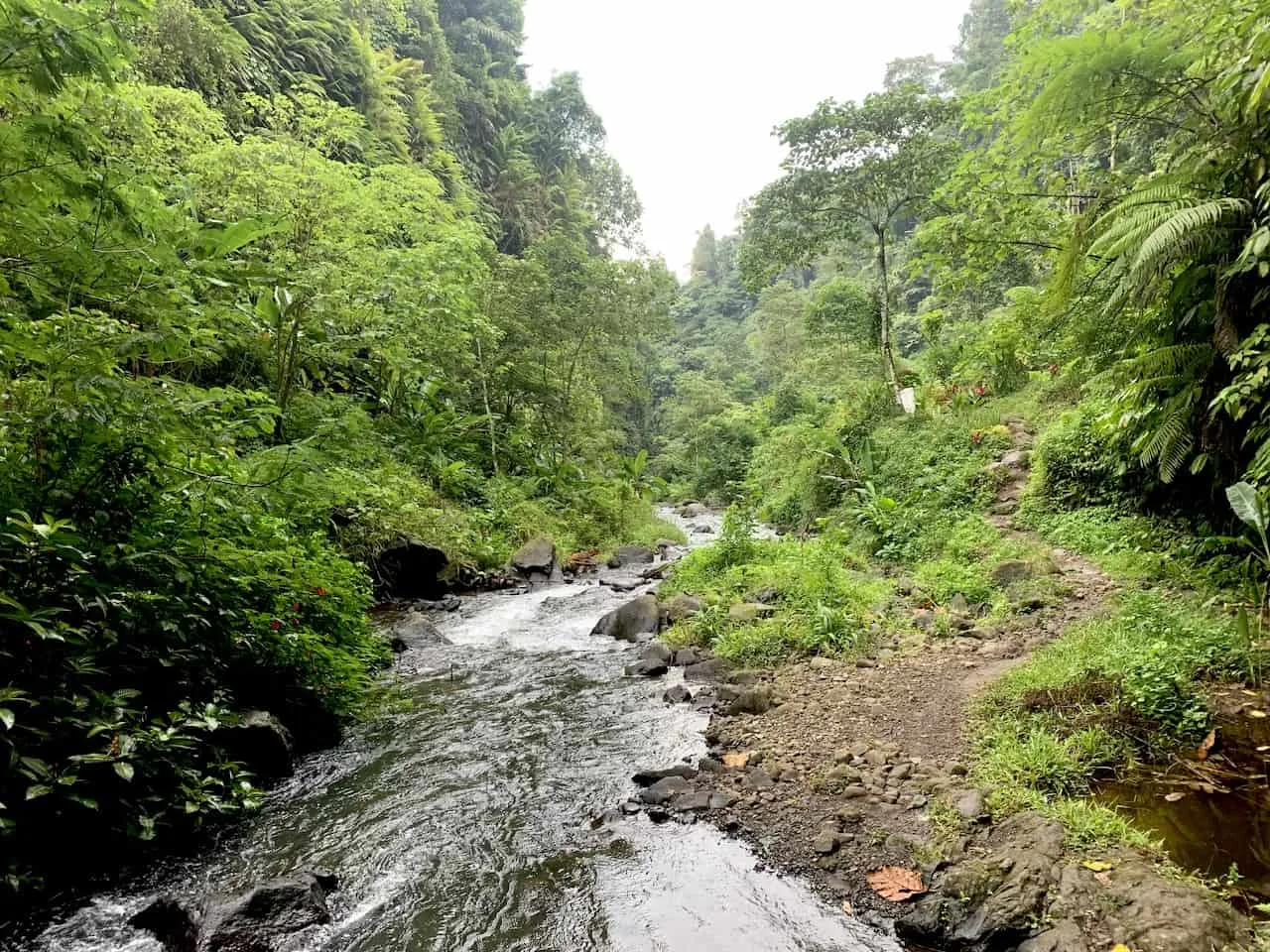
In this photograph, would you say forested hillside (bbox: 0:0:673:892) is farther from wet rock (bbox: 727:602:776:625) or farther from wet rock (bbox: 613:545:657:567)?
wet rock (bbox: 727:602:776:625)

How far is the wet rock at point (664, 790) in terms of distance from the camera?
457 centimetres

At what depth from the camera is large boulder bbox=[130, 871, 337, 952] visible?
3.17 metres

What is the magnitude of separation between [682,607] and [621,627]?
2.95ft

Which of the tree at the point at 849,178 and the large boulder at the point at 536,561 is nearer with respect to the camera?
the large boulder at the point at 536,561

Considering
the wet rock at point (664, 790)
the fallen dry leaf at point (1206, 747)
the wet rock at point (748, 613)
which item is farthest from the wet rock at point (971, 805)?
the wet rock at point (748, 613)

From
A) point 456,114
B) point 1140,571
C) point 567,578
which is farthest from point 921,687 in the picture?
point 456,114

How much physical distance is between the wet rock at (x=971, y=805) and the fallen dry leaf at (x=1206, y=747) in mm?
1194

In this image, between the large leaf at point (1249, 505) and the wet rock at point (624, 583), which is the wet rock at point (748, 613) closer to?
the wet rock at point (624, 583)

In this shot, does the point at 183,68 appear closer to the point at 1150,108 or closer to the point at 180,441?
the point at 180,441

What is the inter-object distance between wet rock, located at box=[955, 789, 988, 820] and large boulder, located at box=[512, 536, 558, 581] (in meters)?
10.3

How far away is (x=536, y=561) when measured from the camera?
1362cm

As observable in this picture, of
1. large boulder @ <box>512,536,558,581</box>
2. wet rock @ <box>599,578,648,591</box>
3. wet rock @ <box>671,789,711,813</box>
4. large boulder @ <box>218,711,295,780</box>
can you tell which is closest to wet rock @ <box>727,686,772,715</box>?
wet rock @ <box>671,789,711,813</box>

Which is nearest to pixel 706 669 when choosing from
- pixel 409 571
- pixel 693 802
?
pixel 693 802

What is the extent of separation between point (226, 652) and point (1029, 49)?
28.0ft
